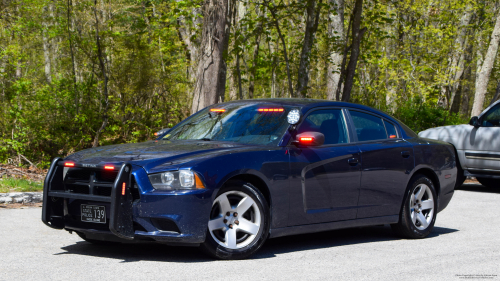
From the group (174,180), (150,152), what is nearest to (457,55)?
(150,152)

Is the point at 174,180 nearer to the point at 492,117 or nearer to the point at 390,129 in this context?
the point at 390,129

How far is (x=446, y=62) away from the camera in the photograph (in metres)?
26.8

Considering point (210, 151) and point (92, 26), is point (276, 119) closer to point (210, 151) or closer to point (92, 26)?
point (210, 151)

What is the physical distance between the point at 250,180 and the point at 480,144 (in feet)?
28.1

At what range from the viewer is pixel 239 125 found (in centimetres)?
634

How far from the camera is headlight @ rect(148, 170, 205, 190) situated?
16.7 feet

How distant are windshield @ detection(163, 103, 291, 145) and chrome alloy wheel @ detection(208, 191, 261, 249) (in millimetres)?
727

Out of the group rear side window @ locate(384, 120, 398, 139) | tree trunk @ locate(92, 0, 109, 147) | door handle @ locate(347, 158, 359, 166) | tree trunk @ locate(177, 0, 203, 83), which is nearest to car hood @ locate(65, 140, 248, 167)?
door handle @ locate(347, 158, 359, 166)

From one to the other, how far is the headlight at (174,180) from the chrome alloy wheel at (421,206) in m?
3.30

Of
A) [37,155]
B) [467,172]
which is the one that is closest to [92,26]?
[37,155]

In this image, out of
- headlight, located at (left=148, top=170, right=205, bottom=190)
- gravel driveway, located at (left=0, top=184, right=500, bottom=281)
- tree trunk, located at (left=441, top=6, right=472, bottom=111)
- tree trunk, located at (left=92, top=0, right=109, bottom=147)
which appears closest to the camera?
gravel driveway, located at (left=0, top=184, right=500, bottom=281)

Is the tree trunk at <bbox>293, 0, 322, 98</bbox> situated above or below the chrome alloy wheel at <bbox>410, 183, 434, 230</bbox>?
above

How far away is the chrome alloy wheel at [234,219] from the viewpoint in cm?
540

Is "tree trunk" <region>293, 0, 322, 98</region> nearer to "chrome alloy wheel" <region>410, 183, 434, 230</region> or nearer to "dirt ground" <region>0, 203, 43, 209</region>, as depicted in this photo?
"dirt ground" <region>0, 203, 43, 209</region>
